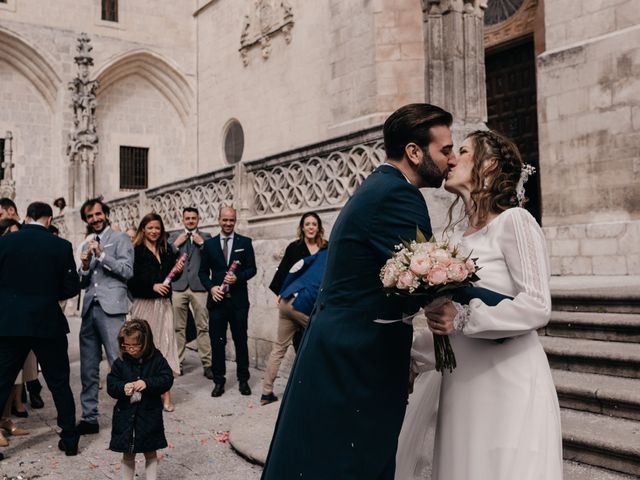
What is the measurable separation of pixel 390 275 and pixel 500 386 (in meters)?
0.70

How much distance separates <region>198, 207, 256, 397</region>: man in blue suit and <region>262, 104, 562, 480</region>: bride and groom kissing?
207 inches

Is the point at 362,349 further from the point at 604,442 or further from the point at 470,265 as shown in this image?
the point at 604,442

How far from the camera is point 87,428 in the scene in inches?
244

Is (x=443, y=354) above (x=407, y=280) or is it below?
below

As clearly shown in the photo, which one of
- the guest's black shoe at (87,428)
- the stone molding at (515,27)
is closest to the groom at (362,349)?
the guest's black shoe at (87,428)

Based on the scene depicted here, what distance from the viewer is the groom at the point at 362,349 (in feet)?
7.81

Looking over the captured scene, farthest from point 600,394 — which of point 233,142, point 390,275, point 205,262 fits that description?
point 233,142

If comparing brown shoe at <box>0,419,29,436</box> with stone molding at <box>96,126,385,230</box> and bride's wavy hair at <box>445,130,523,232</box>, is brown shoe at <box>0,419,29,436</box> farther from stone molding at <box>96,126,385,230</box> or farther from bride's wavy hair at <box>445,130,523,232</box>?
bride's wavy hair at <box>445,130,523,232</box>

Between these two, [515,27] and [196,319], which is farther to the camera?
[515,27]

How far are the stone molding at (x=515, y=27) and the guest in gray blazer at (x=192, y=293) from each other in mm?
7992

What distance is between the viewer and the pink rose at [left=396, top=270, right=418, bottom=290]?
2201mm

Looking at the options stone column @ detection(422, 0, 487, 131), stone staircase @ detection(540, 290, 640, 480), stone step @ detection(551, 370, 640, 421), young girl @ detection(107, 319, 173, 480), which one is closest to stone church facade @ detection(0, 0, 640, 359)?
stone column @ detection(422, 0, 487, 131)

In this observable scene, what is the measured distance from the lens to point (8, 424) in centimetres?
617

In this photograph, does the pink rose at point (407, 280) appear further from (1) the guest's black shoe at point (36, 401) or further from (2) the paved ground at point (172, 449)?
(1) the guest's black shoe at point (36, 401)
